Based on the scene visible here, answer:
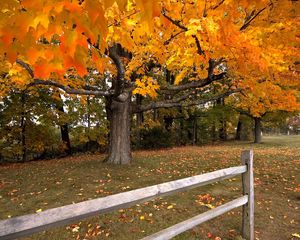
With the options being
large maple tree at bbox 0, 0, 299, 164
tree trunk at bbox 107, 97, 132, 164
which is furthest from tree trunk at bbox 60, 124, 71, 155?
tree trunk at bbox 107, 97, 132, 164

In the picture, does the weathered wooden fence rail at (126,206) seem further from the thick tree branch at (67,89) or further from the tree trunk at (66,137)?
the tree trunk at (66,137)

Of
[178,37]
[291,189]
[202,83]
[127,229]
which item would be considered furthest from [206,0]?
[291,189]

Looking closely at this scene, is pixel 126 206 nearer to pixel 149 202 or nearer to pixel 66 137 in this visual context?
pixel 149 202

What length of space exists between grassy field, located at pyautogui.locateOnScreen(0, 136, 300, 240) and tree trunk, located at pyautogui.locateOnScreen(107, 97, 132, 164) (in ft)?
1.80

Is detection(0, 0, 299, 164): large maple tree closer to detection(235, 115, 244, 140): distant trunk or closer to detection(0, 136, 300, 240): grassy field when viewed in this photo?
detection(0, 136, 300, 240): grassy field

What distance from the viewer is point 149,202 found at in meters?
6.88

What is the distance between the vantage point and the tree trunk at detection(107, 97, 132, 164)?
38.7ft

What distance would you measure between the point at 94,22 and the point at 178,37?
6626 mm

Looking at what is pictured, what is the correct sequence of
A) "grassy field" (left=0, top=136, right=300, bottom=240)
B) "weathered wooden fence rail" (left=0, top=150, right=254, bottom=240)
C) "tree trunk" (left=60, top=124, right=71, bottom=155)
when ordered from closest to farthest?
"weathered wooden fence rail" (left=0, top=150, right=254, bottom=240), "grassy field" (left=0, top=136, right=300, bottom=240), "tree trunk" (left=60, top=124, right=71, bottom=155)

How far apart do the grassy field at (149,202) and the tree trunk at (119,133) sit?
550mm

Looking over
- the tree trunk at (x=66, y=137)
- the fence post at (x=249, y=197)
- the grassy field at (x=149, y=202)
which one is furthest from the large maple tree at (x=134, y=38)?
the tree trunk at (x=66, y=137)

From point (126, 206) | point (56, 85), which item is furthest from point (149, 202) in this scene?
point (56, 85)

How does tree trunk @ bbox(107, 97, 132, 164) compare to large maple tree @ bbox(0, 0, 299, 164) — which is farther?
tree trunk @ bbox(107, 97, 132, 164)

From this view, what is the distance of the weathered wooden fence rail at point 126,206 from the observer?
2.10m
